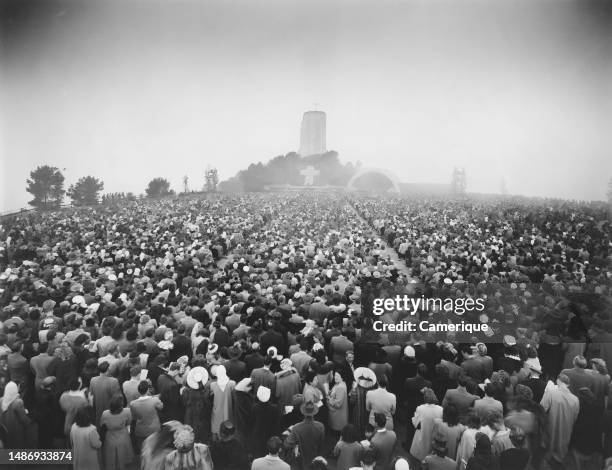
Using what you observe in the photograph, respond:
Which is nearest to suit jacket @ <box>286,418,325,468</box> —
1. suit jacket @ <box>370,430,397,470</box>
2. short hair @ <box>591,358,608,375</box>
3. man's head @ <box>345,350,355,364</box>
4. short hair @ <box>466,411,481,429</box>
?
suit jacket @ <box>370,430,397,470</box>

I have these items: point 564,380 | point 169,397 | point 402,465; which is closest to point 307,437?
point 402,465

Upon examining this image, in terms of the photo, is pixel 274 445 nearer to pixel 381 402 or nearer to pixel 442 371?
pixel 381 402

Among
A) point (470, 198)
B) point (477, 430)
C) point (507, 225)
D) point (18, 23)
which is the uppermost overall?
point (18, 23)

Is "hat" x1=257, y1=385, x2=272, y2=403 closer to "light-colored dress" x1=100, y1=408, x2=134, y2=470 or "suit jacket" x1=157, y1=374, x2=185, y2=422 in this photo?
"suit jacket" x1=157, y1=374, x2=185, y2=422

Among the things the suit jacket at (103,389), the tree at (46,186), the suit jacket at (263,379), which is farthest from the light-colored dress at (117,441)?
the tree at (46,186)

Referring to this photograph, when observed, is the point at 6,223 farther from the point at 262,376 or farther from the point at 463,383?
the point at 463,383

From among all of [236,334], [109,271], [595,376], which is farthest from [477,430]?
[109,271]
